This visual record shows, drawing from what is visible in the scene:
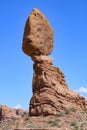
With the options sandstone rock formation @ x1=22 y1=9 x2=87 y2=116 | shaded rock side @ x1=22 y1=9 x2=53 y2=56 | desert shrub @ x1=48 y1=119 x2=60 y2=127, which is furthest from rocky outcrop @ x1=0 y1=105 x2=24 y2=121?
desert shrub @ x1=48 y1=119 x2=60 y2=127

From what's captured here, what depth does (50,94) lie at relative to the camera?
38.6 meters

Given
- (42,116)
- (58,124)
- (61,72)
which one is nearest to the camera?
(58,124)

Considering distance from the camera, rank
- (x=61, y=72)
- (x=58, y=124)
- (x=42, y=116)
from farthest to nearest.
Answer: (x=61, y=72) < (x=42, y=116) < (x=58, y=124)

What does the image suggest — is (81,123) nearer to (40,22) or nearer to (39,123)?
(39,123)

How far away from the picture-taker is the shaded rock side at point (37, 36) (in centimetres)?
4016

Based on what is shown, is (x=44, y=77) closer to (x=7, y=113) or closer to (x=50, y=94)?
(x=50, y=94)

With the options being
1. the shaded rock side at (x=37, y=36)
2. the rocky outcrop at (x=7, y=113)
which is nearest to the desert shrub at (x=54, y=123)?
the shaded rock side at (x=37, y=36)

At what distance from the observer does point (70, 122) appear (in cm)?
3512

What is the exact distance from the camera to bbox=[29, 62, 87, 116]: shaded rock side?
1494 inches

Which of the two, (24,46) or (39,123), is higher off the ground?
(24,46)

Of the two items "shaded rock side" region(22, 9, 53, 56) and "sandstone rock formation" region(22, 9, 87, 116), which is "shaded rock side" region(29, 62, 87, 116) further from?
"shaded rock side" region(22, 9, 53, 56)

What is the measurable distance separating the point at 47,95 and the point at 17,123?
11.7 feet

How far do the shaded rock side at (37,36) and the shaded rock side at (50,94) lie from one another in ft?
5.27

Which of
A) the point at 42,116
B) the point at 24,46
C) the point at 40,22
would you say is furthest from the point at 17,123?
the point at 40,22
